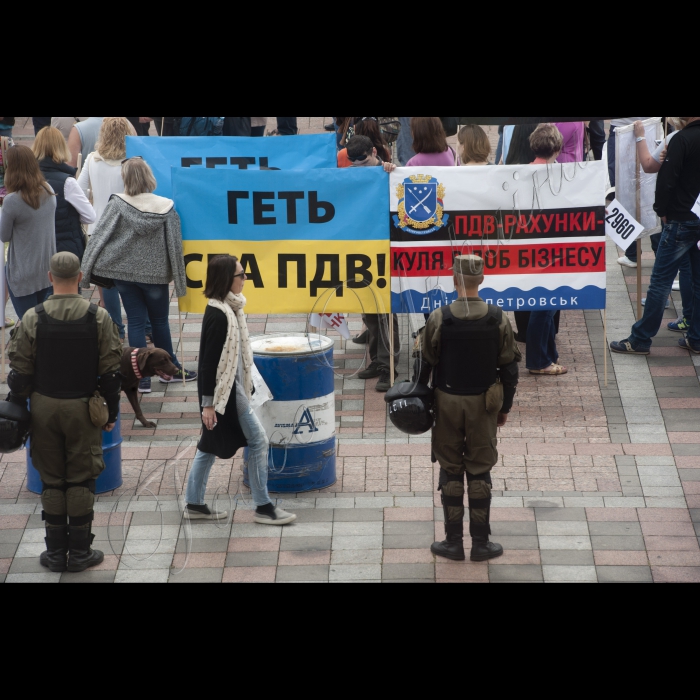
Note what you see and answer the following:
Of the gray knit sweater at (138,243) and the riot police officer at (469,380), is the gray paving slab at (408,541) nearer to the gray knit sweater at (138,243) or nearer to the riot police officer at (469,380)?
the riot police officer at (469,380)

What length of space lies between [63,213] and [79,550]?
12.3 ft

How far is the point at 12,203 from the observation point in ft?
27.3

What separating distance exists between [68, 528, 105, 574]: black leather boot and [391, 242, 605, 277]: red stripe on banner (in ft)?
11.3

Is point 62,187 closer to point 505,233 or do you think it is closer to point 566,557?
point 505,233

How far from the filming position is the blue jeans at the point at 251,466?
6535 millimetres

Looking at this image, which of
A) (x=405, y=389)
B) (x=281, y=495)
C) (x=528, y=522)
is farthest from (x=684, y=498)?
(x=281, y=495)

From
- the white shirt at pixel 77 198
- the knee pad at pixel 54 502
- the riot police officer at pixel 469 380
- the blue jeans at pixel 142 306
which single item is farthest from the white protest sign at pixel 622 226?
the knee pad at pixel 54 502

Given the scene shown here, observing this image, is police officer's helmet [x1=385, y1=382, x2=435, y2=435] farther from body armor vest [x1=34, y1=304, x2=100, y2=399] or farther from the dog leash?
the dog leash

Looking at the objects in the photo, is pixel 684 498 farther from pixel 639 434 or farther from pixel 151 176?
pixel 151 176

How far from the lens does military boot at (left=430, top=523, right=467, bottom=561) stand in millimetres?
6211

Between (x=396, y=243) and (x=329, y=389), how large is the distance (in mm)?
1800

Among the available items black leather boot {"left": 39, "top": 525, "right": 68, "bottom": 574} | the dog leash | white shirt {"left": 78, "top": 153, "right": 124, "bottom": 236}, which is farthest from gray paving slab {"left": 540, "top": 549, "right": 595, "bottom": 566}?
white shirt {"left": 78, "top": 153, "right": 124, "bottom": 236}

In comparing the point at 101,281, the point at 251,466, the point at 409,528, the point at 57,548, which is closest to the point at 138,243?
the point at 101,281

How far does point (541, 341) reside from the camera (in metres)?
9.00
